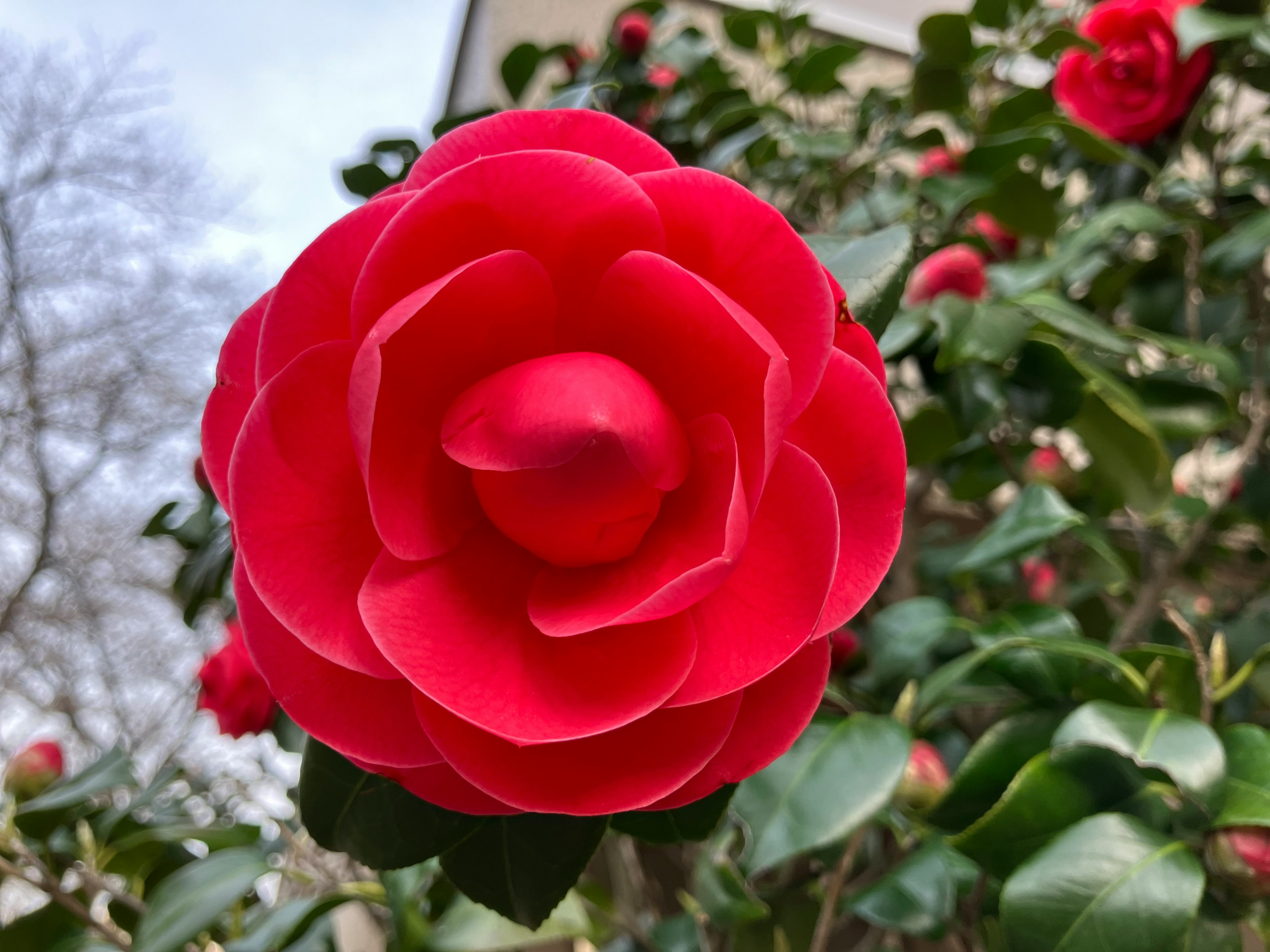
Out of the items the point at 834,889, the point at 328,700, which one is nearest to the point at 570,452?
the point at 328,700

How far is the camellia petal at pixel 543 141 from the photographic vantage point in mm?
305

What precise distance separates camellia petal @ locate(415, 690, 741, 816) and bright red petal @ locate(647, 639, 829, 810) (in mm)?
15

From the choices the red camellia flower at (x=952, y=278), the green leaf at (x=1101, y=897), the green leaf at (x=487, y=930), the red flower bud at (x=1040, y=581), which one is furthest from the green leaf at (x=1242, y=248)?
the green leaf at (x=487, y=930)

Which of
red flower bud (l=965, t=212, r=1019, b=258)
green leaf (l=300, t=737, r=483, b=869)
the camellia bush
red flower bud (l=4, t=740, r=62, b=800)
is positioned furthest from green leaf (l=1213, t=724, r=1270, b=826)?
red flower bud (l=4, t=740, r=62, b=800)

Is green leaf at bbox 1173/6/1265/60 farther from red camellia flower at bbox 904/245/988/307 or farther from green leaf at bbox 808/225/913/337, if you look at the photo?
green leaf at bbox 808/225/913/337

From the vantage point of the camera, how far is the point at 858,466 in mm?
304

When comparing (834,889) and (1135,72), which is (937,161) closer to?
(1135,72)

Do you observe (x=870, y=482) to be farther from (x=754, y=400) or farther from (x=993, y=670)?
(x=993, y=670)

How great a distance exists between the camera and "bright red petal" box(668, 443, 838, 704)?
0.27 metres

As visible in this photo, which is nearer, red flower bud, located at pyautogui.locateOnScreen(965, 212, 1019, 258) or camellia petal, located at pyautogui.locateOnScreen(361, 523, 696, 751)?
camellia petal, located at pyautogui.locateOnScreen(361, 523, 696, 751)

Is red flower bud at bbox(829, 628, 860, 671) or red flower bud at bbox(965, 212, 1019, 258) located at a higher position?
red flower bud at bbox(965, 212, 1019, 258)

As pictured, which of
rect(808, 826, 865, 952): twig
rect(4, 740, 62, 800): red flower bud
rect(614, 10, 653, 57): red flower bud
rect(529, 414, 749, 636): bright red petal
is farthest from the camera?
rect(614, 10, 653, 57): red flower bud

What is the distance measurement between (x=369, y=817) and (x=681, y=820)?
134mm

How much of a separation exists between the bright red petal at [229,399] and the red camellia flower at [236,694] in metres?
0.56
